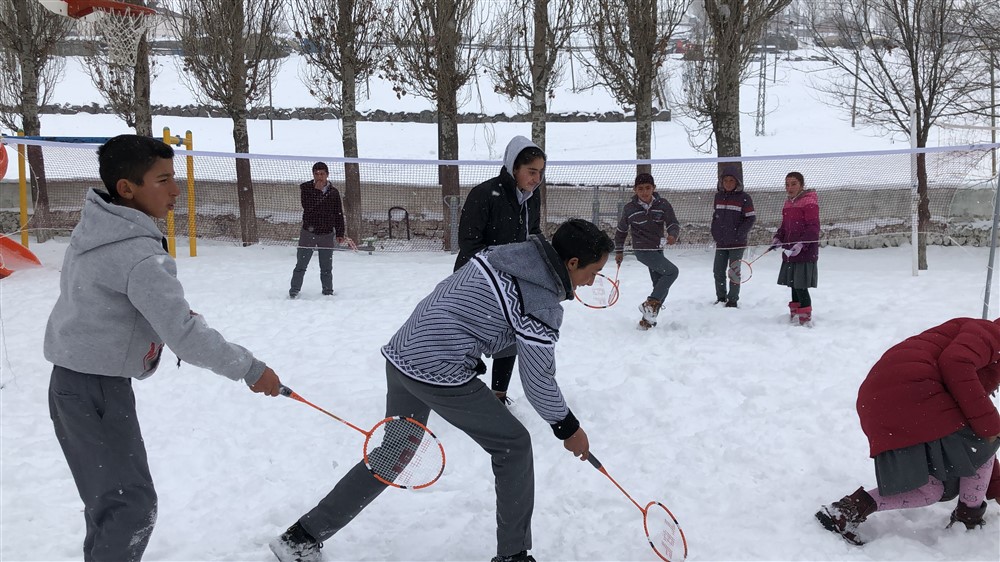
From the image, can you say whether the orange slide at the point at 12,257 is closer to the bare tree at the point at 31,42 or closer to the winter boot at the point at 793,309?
the bare tree at the point at 31,42

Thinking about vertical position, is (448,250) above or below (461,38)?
below

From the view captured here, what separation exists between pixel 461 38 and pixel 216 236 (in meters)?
5.45

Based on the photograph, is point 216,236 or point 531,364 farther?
point 216,236

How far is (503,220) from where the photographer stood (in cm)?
520

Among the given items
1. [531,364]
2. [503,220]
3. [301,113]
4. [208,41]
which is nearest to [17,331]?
[503,220]

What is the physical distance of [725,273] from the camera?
29.9 feet

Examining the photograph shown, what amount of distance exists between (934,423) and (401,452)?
8.06 ft

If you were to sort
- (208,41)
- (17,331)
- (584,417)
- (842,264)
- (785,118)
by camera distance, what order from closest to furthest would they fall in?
(584,417) → (17,331) → (842,264) → (208,41) → (785,118)

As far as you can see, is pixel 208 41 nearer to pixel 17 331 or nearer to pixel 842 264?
pixel 17 331

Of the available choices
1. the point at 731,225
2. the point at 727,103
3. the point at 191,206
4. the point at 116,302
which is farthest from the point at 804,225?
the point at 191,206

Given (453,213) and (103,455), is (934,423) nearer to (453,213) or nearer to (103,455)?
(103,455)

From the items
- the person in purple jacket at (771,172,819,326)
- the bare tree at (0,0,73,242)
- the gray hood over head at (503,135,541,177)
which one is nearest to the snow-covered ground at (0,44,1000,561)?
the person in purple jacket at (771,172,819,326)

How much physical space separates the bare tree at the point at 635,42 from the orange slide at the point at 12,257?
29.4 ft

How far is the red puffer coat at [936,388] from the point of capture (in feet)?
11.6
